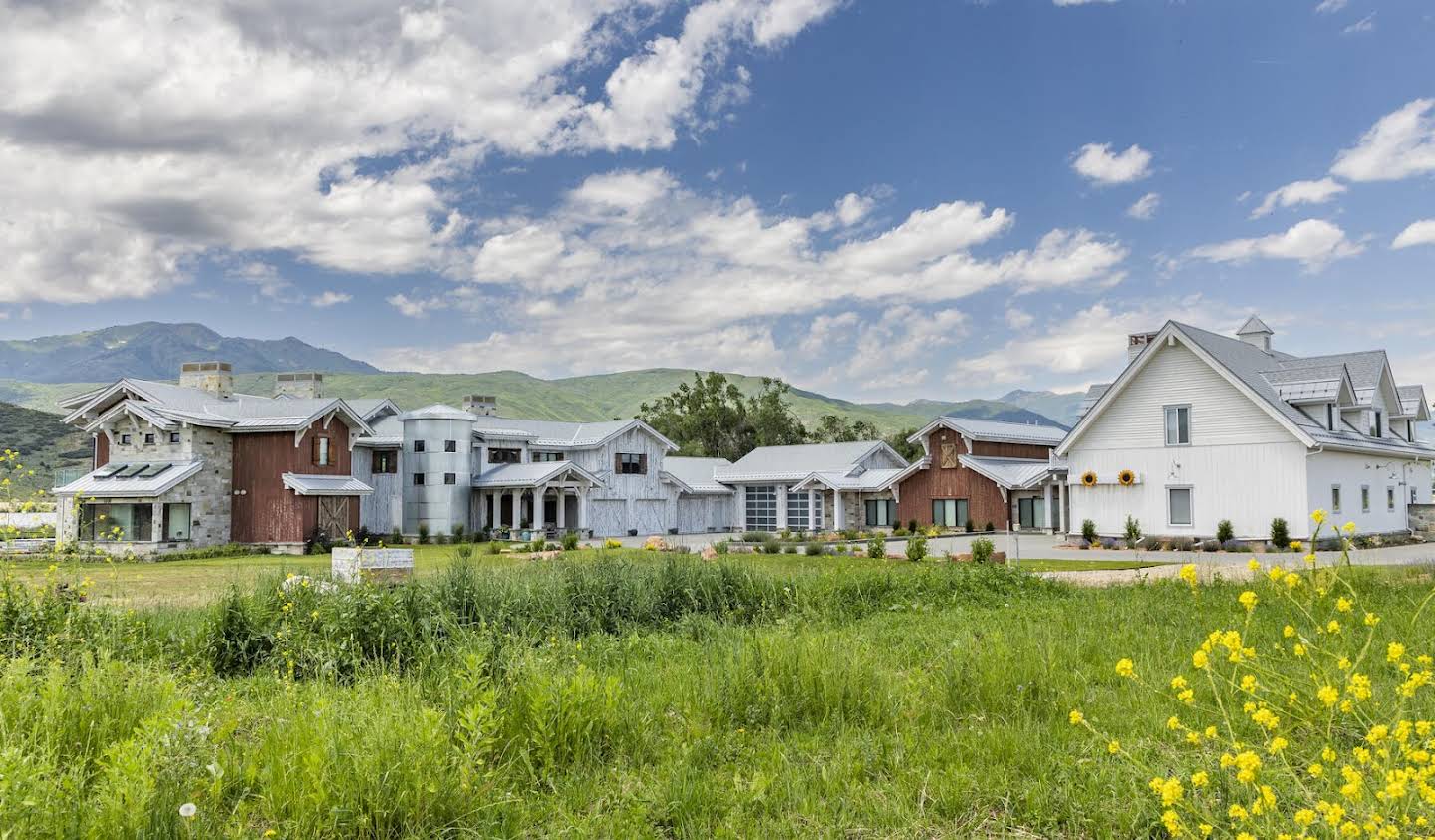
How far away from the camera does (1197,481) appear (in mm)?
29766

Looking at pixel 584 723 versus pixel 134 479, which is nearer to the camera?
pixel 584 723

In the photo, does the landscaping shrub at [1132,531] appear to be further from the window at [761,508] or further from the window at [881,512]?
the window at [761,508]

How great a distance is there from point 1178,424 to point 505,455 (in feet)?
106

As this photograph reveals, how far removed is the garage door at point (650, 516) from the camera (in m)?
50.0

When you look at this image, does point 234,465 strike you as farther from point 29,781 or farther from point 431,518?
point 29,781

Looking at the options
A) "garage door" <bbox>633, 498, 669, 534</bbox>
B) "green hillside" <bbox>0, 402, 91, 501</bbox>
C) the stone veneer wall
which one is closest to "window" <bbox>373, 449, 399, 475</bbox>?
"garage door" <bbox>633, 498, 669, 534</bbox>

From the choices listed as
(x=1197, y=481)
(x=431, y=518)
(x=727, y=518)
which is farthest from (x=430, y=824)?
(x=727, y=518)

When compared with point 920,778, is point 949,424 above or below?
above

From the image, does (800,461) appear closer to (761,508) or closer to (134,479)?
(761,508)

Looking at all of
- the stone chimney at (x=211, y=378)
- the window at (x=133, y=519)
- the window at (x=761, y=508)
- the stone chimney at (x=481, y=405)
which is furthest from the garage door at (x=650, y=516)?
the window at (x=133, y=519)

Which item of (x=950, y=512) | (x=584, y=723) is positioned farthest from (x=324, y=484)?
(x=584, y=723)

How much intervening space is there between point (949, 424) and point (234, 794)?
42.7 metres

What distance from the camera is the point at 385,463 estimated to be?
145ft

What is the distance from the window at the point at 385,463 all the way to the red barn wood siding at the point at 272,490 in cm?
490
